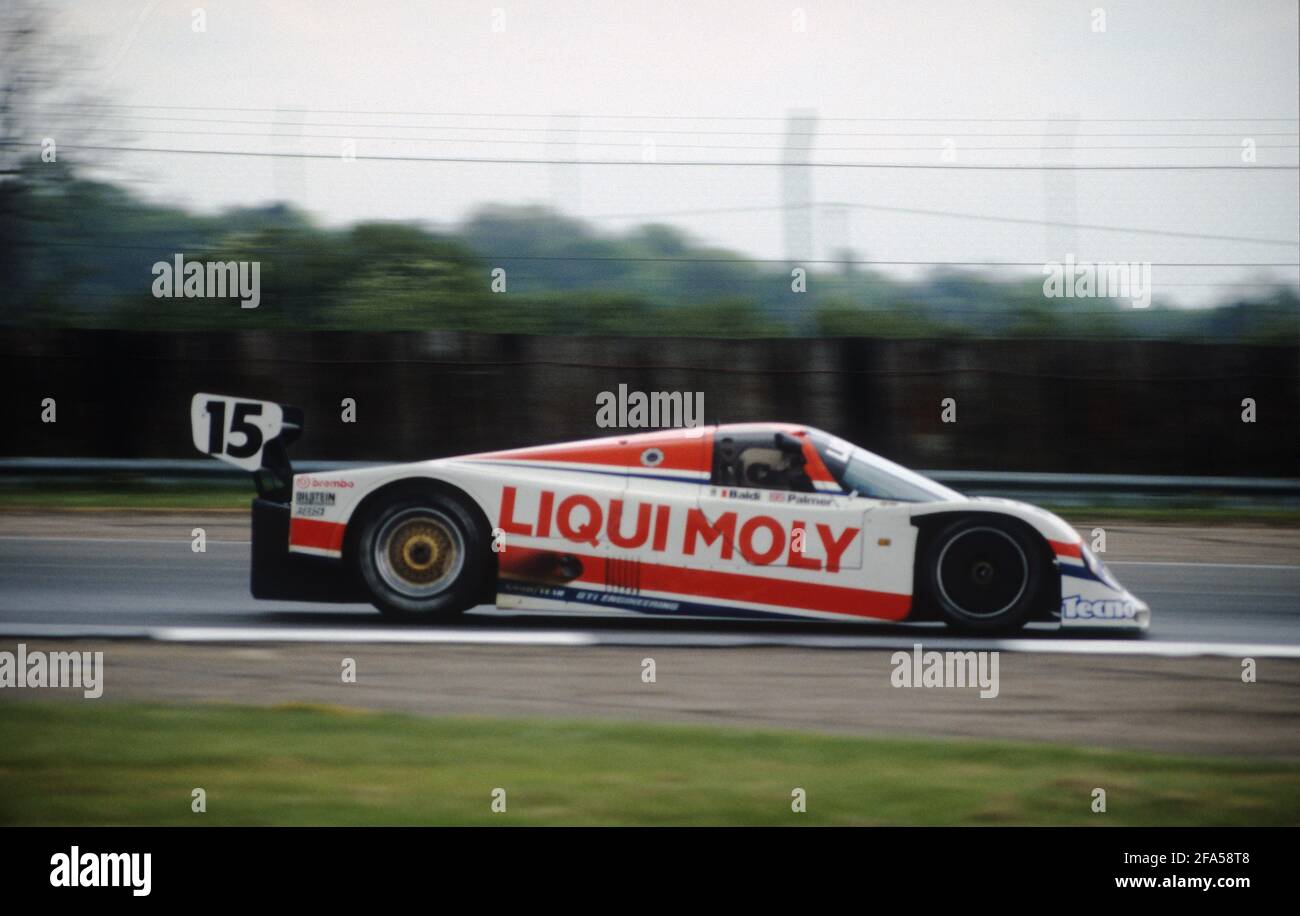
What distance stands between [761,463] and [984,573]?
55.6 inches

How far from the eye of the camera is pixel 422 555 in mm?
8555

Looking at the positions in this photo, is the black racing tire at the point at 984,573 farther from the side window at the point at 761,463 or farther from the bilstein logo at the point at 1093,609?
the side window at the point at 761,463

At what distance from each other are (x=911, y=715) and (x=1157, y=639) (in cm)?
263

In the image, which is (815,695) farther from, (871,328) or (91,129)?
(91,129)

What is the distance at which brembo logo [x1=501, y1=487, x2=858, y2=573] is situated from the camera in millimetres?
8172

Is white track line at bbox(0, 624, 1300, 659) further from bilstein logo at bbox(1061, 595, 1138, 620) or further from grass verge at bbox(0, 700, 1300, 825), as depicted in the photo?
grass verge at bbox(0, 700, 1300, 825)

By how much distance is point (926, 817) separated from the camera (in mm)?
5270

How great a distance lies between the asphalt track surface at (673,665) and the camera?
6.82m

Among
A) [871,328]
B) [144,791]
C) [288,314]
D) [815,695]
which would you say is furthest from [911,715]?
[288,314]

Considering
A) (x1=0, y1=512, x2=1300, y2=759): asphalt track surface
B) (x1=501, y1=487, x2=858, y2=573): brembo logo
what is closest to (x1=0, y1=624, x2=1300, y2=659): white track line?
(x1=0, y1=512, x2=1300, y2=759): asphalt track surface

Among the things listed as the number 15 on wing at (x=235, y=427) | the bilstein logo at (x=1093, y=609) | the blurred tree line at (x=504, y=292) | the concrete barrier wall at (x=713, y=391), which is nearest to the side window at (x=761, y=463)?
the bilstein logo at (x=1093, y=609)

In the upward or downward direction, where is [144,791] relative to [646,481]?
downward

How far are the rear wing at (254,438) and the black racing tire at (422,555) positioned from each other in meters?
0.56
